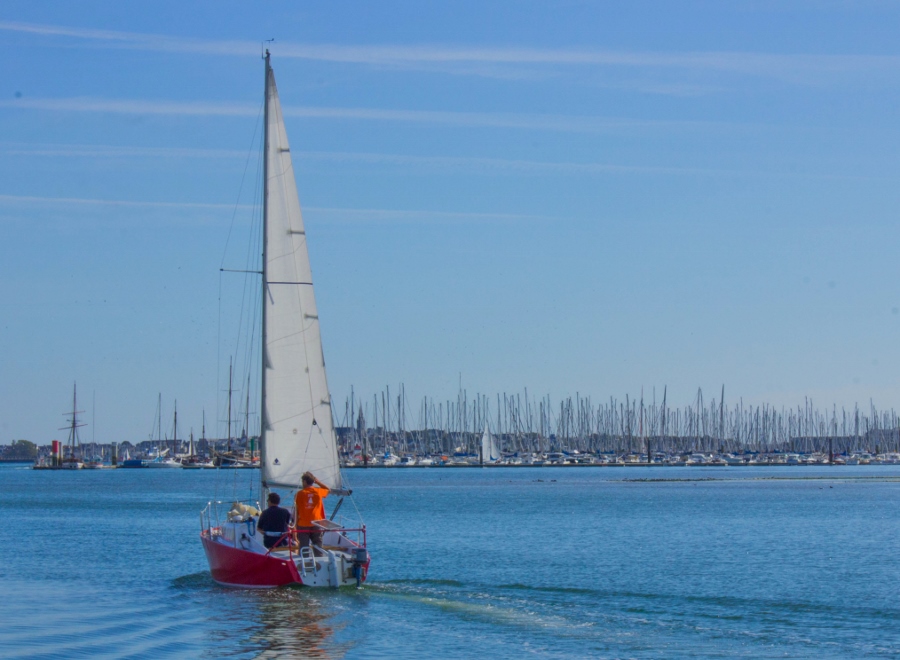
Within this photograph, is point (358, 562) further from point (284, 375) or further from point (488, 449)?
point (488, 449)

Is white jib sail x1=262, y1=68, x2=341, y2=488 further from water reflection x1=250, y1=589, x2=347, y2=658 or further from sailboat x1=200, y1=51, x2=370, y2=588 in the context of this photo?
water reflection x1=250, y1=589, x2=347, y2=658

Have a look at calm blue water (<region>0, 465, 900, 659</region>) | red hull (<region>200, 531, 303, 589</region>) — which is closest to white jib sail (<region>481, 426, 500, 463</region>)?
calm blue water (<region>0, 465, 900, 659</region>)

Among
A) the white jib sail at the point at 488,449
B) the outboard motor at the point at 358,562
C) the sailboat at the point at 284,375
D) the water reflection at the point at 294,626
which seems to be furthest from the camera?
the white jib sail at the point at 488,449

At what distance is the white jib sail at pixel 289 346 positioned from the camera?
3023cm

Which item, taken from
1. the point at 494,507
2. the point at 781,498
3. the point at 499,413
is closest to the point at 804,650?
the point at 494,507

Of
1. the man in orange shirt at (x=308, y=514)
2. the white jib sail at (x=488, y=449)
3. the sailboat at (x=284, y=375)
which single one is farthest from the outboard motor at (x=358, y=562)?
the white jib sail at (x=488, y=449)

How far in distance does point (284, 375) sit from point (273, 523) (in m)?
4.01

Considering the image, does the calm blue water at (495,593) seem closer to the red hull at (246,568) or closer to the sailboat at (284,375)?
the red hull at (246,568)

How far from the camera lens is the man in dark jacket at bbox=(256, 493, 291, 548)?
1124 inches

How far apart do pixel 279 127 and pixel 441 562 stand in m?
16.9

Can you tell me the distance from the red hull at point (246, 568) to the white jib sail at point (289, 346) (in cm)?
220

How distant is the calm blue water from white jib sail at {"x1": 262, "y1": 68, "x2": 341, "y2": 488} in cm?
350

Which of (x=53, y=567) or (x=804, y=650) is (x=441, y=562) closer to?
(x=53, y=567)

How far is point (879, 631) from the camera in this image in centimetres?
2555
